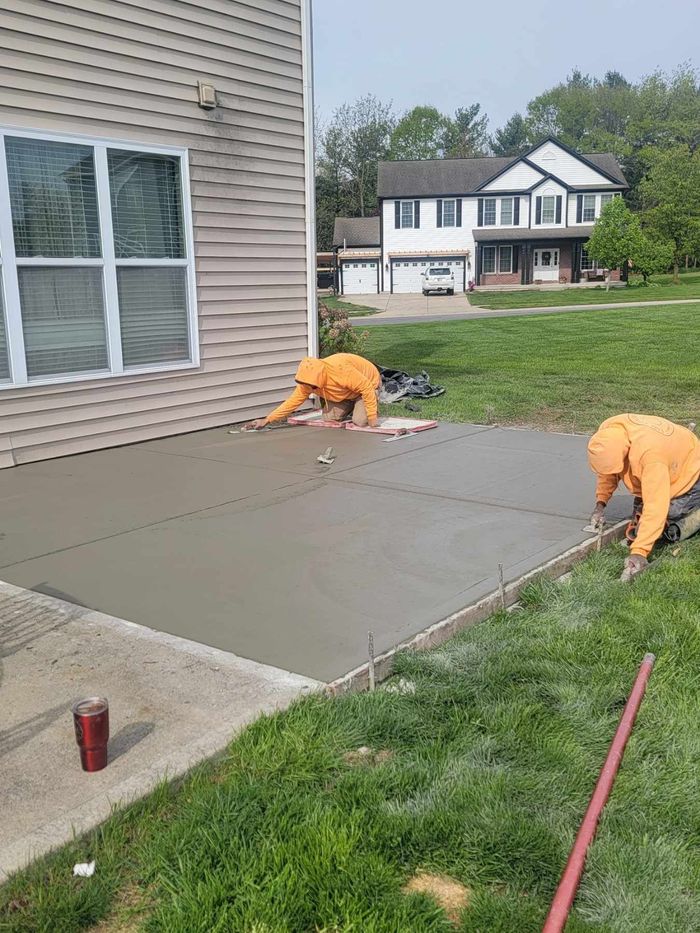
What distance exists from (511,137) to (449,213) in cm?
4597

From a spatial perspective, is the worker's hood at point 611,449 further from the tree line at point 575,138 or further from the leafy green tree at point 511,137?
the leafy green tree at point 511,137

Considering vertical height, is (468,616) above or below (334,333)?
below

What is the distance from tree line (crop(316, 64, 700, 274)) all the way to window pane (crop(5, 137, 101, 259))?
38620 mm

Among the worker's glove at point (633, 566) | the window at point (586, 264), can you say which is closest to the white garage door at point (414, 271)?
the window at point (586, 264)

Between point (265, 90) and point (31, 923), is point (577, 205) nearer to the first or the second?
point (265, 90)

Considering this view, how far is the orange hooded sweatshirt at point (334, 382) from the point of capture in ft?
25.9

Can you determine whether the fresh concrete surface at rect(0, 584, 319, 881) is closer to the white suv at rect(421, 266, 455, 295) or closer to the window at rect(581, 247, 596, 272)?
the white suv at rect(421, 266, 455, 295)

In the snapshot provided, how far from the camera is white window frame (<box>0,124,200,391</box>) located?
6.43 metres

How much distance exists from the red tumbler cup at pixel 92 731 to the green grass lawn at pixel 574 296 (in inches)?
1122

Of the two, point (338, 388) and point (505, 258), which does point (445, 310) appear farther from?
point (338, 388)

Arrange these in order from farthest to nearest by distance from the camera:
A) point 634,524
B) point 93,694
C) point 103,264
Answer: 1. point 103,264
2. point 634,524
3. point 93,694

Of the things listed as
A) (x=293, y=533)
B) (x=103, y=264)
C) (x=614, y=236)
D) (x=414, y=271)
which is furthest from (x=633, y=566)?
(x=414, y=271)

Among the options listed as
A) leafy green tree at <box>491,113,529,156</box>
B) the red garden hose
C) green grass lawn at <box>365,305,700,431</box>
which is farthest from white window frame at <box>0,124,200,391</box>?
leafy green tree at <box>491,113,529,156</box>

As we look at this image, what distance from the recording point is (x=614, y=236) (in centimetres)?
3803
